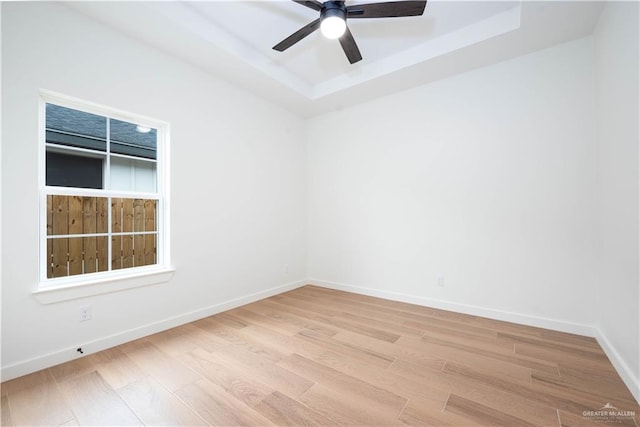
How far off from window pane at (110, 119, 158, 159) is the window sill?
1.13m

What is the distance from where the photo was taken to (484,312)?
3.02m

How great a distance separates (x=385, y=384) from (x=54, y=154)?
3004 mm

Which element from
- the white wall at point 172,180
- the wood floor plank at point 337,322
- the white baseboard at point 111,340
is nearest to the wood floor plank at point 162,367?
the white baseboard at point 111,340

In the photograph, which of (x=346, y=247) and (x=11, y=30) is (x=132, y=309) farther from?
(x=346, y=247)

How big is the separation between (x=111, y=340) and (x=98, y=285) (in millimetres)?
489

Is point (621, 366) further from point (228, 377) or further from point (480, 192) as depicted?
point (228, 377)

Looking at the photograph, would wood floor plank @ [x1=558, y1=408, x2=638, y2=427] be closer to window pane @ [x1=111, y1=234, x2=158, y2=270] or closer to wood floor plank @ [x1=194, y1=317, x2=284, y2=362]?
wood floor plank @ [x1=194, y1=317, x2=284, y2=362]

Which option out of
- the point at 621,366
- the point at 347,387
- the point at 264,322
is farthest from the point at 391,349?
the point at 621,366

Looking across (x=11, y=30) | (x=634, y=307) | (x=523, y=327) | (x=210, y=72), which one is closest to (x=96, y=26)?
(x=11, y=30)

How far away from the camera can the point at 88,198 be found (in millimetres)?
2396

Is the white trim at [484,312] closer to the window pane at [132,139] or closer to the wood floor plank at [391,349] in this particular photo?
the wood floor plank at [391,349]

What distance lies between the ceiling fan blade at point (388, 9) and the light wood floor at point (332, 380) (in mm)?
2602

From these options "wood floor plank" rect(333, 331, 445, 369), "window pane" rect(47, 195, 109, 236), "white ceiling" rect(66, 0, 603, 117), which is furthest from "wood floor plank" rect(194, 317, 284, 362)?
"white ceiling" rect(66, 0, 603, 117)

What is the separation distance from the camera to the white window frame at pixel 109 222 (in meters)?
2.09
